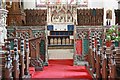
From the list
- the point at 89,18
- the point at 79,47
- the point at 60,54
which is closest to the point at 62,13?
the point at 89,18

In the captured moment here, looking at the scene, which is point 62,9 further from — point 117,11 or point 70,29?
point 117,11

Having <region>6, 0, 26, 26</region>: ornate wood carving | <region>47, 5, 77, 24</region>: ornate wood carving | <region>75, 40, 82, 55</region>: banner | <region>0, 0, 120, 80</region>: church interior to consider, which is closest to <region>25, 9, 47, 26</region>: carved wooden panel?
<region>0, 0, 120, 80</region>: church interior

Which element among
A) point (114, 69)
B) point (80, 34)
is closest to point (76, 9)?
point (80, 34)

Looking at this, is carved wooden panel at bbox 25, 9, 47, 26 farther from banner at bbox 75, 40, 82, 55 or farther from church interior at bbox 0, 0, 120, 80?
banner at bbox 75, 40, 82, 55

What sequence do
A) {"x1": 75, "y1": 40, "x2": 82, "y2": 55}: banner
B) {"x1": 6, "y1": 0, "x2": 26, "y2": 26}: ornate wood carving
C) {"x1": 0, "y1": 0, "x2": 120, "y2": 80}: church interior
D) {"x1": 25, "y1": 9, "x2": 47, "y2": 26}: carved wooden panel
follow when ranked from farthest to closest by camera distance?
1. {"x1": 25, "y1": 9, "x2": 47, "y2": 26}: carved wooden panel
2. {"x1": 6, "y1": 0, "x2": 26, "y2": 26}: ornate wood carving
3. {"x1": 75, "y1": 40, "x2": 82, "y2": 55}: banner
4. {"x1": 0, "y1": 0, "x2": 120, "y2": 80}: church interior

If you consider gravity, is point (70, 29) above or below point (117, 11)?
below

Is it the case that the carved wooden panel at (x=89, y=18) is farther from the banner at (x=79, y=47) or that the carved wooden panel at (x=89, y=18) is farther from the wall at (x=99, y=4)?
the banner at (x=79, y=47)

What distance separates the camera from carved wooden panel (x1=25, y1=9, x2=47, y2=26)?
14828 mm

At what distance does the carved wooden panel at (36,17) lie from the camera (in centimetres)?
1483

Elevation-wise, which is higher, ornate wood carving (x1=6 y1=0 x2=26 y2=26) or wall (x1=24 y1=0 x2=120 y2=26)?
wall (x1=24 y1=0 x2=120 y2=26)

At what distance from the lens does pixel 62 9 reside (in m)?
14.6

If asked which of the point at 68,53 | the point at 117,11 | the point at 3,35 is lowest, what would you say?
the point at 68,53

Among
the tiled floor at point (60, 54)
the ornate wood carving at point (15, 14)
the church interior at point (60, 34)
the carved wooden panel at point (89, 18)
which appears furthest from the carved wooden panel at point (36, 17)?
the tiled floor at point (60, 54)

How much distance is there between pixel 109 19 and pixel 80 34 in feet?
20.0
